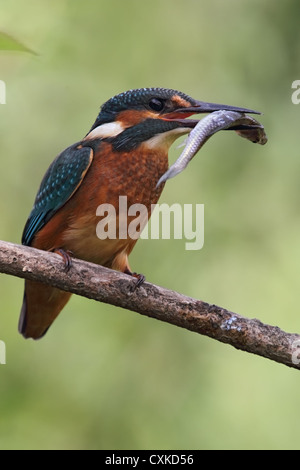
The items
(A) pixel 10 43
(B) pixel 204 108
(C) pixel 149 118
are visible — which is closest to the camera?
(A) pixel 10 43

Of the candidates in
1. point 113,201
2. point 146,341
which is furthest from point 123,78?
point 113,201

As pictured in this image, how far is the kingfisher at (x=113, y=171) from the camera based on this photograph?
300cm

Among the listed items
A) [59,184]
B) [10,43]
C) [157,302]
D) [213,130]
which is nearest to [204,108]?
[213,130]

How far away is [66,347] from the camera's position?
4520 millimetres

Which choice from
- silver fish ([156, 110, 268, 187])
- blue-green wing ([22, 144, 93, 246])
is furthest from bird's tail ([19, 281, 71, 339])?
silver fish ([156, 110, 268, 187])

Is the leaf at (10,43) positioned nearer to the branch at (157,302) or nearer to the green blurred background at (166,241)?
the branch at (157,302)

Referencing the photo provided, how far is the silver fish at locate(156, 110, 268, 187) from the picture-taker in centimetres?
230

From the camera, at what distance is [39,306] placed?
11.0 ft

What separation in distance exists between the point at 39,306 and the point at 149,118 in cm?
105

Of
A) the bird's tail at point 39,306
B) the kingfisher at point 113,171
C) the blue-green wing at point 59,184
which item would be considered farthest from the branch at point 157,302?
the bird's tail at point 39,306

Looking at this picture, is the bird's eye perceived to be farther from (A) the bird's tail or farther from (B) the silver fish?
(A) the bird's tail

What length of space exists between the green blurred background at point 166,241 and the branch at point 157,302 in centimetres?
157

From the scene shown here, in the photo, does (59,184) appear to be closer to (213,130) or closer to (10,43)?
(213,130)

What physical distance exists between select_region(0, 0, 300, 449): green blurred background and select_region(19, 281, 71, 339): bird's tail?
86 centimetres
